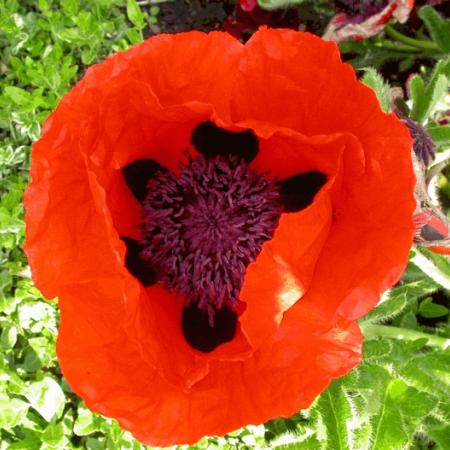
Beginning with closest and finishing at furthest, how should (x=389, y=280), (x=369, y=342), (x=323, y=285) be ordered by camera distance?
(x=389, y=280) → (x=323, y=285) → (x=369, y=342)

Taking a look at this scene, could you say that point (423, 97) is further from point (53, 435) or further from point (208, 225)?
point (53, 435)

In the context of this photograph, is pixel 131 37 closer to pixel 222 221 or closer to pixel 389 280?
pixel 222 221

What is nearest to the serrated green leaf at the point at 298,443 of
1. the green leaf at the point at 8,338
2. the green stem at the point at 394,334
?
the green stem at the point at 394,334

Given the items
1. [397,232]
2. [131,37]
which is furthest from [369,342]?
[131,37]

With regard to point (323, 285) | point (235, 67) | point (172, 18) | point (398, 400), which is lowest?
point (172, 18)

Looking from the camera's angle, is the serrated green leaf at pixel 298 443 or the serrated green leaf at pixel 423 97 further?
the serrated green leaf at pixel 423 97

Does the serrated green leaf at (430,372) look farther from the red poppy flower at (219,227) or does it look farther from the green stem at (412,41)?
the green stem at (412,41)

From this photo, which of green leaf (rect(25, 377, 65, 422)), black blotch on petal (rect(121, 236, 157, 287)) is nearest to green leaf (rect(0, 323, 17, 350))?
green leaf (rect(25, 377, 65, 422))
